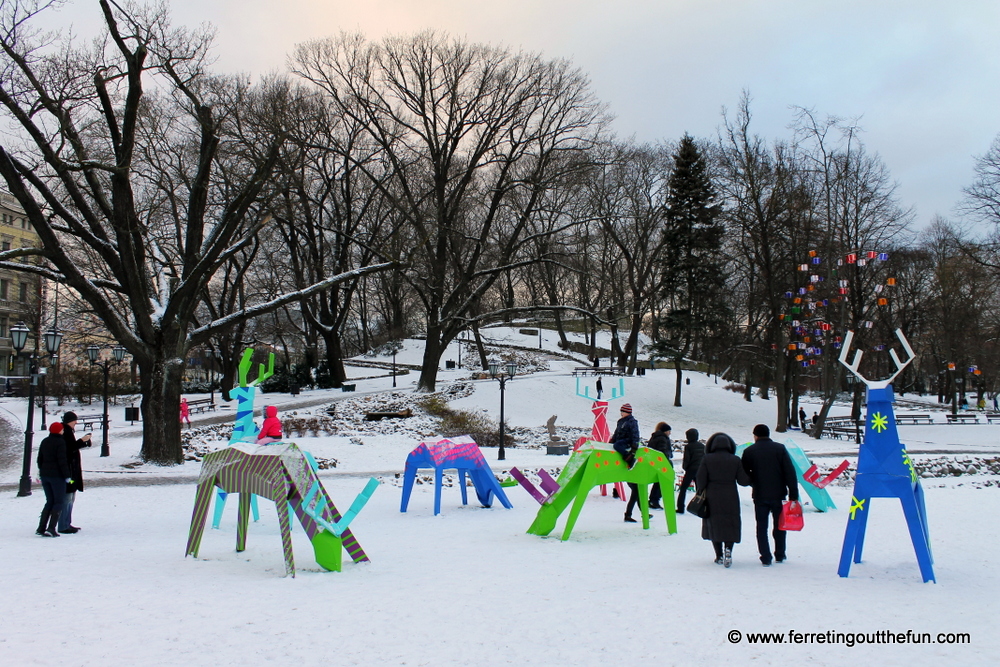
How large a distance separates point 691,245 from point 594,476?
30.6m

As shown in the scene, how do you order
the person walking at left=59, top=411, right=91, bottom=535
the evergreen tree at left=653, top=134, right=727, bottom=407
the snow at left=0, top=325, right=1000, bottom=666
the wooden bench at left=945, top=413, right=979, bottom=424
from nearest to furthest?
the snow at left=0, top=325, right=1000, bottom=666 → the person walking at left=59, top=411, right=91, bottom=535 → the wooden bench at left=945, top=413, right=979, bottom=424 → the evergreen tree at left=653, top=134, right=727, bottom=407

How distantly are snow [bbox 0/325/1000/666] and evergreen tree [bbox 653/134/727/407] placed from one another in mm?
25329

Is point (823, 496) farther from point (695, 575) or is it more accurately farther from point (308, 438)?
point (308, 438)

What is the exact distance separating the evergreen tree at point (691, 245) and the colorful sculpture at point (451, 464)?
86.8 feet

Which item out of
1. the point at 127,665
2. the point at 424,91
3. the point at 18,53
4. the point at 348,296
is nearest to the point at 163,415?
the point at 18,53

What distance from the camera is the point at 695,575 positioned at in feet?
24.6

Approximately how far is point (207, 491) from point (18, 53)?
40.1 feet

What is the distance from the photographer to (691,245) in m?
38.3

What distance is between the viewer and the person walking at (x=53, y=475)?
9.17 metres

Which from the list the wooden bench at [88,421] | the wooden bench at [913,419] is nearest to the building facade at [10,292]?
the wooden bench at [88,421]

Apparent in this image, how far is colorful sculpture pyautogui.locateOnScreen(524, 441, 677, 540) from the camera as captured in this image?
9.81 metres

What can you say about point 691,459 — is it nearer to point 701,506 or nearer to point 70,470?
point 701,506

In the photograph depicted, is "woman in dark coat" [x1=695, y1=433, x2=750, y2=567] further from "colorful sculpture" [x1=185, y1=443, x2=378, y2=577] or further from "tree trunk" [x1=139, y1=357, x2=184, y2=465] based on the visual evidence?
"tree trunk" [x1=139, y1=357, x2=184, y2=465]

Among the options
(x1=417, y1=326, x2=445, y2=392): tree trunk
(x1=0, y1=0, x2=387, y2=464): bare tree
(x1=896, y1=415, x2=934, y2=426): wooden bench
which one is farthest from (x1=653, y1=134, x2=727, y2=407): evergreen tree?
(x1=0, y1=0, x2=387, y2=464): bare tree
